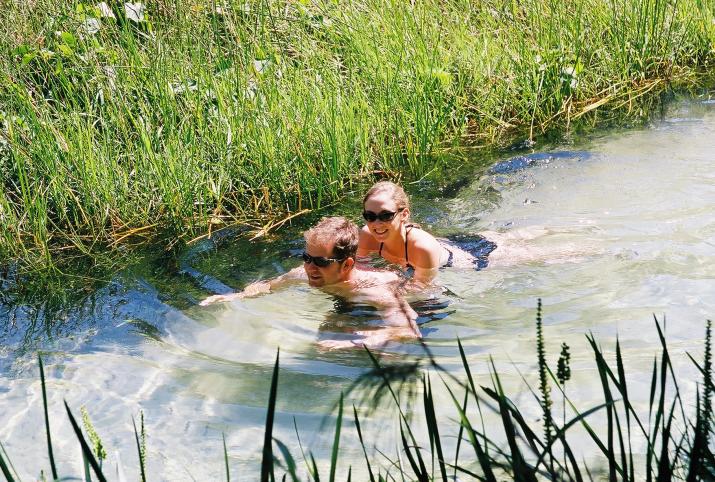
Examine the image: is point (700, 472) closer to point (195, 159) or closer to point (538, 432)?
point (538, 432)

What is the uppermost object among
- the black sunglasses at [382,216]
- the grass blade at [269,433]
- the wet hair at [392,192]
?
the grass blade at [269,433]

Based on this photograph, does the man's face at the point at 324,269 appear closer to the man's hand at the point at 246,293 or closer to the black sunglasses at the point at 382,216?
the man's hand at the point at 246,293

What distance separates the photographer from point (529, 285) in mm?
4789

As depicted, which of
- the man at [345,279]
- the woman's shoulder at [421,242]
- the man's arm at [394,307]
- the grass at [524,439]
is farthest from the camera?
the woman's shoulder at [421,242]

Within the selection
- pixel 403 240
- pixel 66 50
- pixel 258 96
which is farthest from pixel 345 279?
pixel 66 50

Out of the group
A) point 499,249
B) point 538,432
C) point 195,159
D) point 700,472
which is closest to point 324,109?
point 195,159

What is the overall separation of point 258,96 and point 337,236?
195 cm

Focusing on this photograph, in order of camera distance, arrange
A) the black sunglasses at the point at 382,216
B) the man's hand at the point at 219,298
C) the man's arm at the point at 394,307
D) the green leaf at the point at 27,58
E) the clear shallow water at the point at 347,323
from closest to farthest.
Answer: the clear shallow water at the point at 347,323, the man's arm at the point at 394,307, the man's hand at the point at 219,298, the black sunglasses at the point at 382,216, the green leaf at the point at 27,58

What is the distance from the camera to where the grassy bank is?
18.2ft

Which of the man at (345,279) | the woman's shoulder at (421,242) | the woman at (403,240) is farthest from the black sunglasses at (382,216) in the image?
the man at (345,279)

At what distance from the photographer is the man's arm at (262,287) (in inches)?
184

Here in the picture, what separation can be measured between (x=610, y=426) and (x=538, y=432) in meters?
1.36

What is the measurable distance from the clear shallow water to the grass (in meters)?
0.12

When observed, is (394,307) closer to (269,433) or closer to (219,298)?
(219,298)
